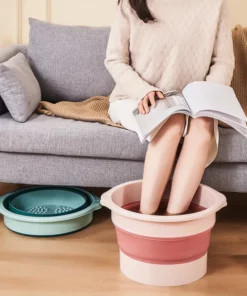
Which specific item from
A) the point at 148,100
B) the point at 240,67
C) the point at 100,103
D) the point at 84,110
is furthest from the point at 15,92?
the point at 240,67

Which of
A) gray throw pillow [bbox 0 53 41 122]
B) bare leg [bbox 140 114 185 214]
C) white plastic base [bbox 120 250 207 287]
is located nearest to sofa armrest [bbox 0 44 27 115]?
gray throw pillow [bbox 0 53 41 122]

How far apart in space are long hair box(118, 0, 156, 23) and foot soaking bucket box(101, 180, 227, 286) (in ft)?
2.32

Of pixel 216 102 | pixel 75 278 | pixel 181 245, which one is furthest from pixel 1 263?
pixel 216 102

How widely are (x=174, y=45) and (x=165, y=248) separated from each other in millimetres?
778

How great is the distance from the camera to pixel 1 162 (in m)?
1.80

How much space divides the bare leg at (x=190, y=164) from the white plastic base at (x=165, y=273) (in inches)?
6.9

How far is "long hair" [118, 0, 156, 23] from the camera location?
174 cm

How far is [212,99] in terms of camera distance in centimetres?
152

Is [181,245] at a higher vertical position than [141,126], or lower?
lower

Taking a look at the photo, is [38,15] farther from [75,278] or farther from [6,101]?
[75,278]

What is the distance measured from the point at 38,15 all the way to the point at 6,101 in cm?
92

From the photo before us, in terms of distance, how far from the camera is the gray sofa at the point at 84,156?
5.64 feet

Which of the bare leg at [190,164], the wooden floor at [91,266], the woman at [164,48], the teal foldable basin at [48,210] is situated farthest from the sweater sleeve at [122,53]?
the wooden floor at [91,266]

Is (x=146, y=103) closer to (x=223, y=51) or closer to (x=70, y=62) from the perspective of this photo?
(x=223, y=51)
